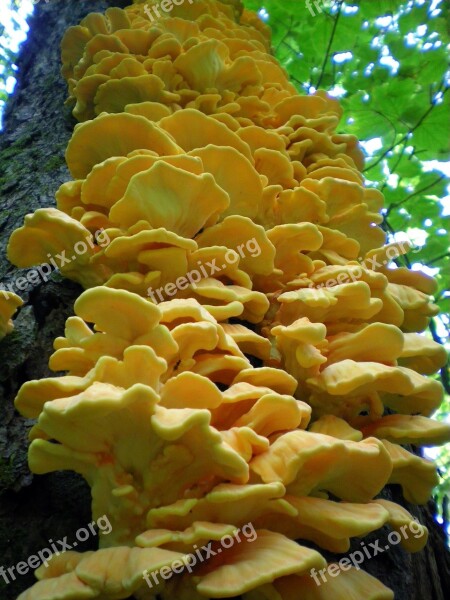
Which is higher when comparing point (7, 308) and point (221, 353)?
point (7, 308)

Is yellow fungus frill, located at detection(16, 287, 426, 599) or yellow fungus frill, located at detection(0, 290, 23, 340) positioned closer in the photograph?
yellow fungus frill, located at detection(16, 287, 426, 599)

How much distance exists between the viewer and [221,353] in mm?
1892

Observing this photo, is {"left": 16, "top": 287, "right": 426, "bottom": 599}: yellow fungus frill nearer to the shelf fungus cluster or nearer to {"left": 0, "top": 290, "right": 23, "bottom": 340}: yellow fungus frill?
the shelf fungus cluster

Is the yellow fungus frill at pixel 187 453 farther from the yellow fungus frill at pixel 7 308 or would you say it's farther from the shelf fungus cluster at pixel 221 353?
the yellow fungus frill at pixel 7 308

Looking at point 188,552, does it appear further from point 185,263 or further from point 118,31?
point 118,31

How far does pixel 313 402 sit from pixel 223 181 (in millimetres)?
1118

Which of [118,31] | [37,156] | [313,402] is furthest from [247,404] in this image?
[118,31]

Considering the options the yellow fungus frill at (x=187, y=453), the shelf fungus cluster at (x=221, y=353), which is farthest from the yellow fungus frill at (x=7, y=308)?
the yellow fungus frill at (x=187, y=453)

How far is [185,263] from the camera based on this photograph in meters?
2.10

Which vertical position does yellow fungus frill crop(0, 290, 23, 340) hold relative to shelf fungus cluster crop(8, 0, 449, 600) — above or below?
above

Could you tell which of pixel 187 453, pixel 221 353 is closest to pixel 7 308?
pixel 221 353

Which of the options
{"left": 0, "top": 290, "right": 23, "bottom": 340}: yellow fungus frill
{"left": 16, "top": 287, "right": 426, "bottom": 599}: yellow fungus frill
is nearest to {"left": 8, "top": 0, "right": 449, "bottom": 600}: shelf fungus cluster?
{"left": 16, "top": 287, "right": 426, "bottom": 599}: yellow fungus frill

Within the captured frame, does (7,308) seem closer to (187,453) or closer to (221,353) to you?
(221,353)

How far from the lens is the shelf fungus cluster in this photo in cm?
143
